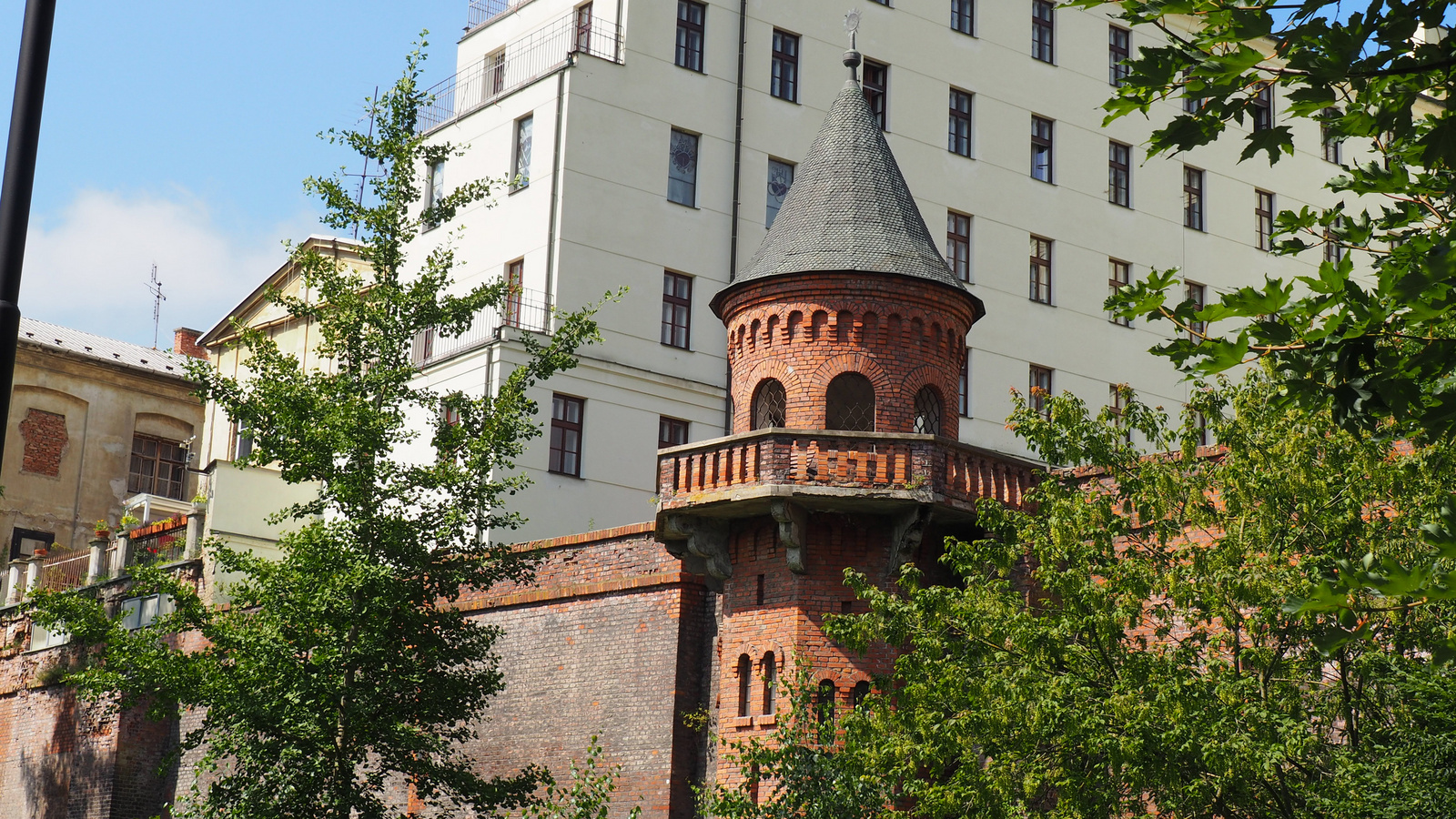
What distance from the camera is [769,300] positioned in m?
23.1

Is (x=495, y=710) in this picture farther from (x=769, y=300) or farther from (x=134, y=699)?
(x=769, y=300)

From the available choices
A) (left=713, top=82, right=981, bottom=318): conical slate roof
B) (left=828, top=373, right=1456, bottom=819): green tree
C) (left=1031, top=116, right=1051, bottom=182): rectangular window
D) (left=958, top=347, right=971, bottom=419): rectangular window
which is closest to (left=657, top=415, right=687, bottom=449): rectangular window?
(left=958, top=347, right=971, bottom=419): rectangular window

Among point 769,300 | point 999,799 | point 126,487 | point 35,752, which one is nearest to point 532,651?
point 769,300

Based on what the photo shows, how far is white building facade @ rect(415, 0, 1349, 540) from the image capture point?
34.1m

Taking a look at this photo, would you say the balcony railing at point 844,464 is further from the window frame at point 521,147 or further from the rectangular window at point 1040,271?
the rectangular window at point 1040,271

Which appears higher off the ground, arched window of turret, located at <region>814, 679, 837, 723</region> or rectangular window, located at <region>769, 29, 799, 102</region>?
rectangular window, located at <region>769, 29, 799, 102</region>

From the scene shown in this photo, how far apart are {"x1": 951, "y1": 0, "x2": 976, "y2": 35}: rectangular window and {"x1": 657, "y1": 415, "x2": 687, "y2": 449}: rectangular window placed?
11911mm

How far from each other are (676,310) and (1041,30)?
12356mm

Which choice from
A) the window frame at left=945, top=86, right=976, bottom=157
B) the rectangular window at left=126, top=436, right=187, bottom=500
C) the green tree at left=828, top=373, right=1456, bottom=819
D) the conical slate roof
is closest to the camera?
the green tree at left=828, top=373, right=1456, bottom=819

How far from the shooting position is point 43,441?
1946 inches

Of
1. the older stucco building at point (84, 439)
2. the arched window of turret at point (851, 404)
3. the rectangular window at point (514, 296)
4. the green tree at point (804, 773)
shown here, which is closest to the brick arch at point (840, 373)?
the arched window of turret at point (851, 404)

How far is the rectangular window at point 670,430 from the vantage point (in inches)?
1362

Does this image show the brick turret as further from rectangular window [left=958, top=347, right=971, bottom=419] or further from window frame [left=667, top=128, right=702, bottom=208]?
rectangular window [left=958, top=347, right=971, bottom=419]

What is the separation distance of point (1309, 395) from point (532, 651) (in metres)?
18.5
